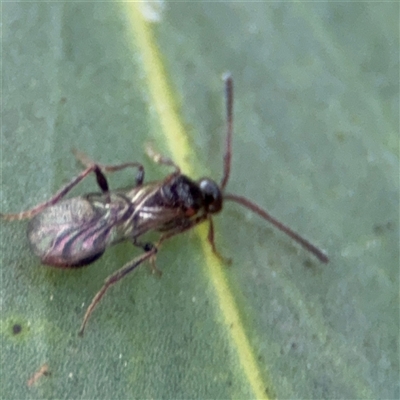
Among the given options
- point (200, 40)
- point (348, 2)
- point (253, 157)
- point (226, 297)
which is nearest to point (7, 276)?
point (226, 297)

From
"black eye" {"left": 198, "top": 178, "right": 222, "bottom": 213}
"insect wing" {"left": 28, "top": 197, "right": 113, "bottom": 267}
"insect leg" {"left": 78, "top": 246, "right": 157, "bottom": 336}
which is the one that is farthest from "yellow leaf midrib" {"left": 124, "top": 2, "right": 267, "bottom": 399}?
"insect wing" {"left": 28, "top": 197, "right": 113, "bottom": 267}

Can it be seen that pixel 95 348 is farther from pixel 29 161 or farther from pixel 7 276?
pixel 29 161

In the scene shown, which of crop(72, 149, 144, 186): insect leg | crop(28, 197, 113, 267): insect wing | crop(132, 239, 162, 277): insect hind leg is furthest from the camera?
crop(72, 149, 144, 186): insect leg

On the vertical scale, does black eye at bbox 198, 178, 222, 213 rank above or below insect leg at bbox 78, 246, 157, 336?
above

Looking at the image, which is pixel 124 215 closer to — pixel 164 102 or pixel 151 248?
pixel 151 248

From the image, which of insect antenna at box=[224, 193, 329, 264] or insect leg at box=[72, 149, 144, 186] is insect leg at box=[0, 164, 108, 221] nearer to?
insect leg at box=[72, 149, 144, 186]

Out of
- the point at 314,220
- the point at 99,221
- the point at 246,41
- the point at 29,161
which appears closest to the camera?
the point at 99,221

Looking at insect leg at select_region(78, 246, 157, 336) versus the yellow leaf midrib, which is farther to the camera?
the yellow leaf midrib
